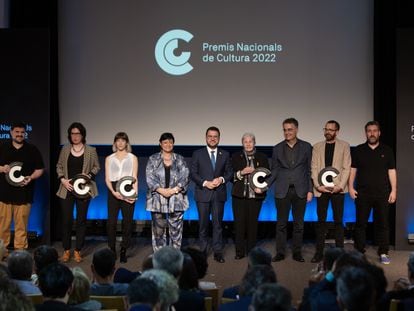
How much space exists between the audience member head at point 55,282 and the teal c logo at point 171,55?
5529mm

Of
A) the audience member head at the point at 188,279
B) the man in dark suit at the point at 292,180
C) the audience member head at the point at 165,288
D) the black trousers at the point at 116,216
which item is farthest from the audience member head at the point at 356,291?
the black trousers at the point at 116,216

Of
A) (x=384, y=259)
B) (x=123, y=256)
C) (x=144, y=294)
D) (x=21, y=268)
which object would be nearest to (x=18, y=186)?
(x=123, y=256)

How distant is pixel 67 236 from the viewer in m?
7.36

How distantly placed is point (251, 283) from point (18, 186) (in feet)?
16.1

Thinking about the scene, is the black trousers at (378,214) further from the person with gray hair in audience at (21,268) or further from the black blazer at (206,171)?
the person with gray hair in audience at (21,268)

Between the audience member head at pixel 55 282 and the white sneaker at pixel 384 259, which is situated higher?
the audience member head at pixel 55 282

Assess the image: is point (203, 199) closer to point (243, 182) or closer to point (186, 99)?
point (243, 182)

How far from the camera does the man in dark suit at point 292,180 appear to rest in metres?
7.25

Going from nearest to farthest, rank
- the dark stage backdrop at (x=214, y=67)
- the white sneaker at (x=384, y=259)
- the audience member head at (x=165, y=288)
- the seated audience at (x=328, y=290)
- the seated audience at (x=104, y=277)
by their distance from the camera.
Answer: the audience member head at (x=165, y=288) < the seated audience at (x=328, y=290) < the seated audience at (x=104, y=277) < the white sneaker at (x=384, y=259) < the dark stage backdrop at (x=214, y=67)

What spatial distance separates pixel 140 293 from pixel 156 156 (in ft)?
14.0

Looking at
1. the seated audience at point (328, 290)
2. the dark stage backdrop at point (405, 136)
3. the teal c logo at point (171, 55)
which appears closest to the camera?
the seated audience at point (328, 290)

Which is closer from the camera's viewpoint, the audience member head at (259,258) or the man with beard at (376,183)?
the audience member head at (259,258)

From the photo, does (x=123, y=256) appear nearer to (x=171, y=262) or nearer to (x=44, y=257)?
(x=44, y=257)

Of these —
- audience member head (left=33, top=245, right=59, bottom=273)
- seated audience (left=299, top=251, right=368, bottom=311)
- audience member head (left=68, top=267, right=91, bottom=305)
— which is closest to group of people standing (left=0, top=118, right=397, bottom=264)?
audience member head (left=33, top=245, right=59, bottom=273)
